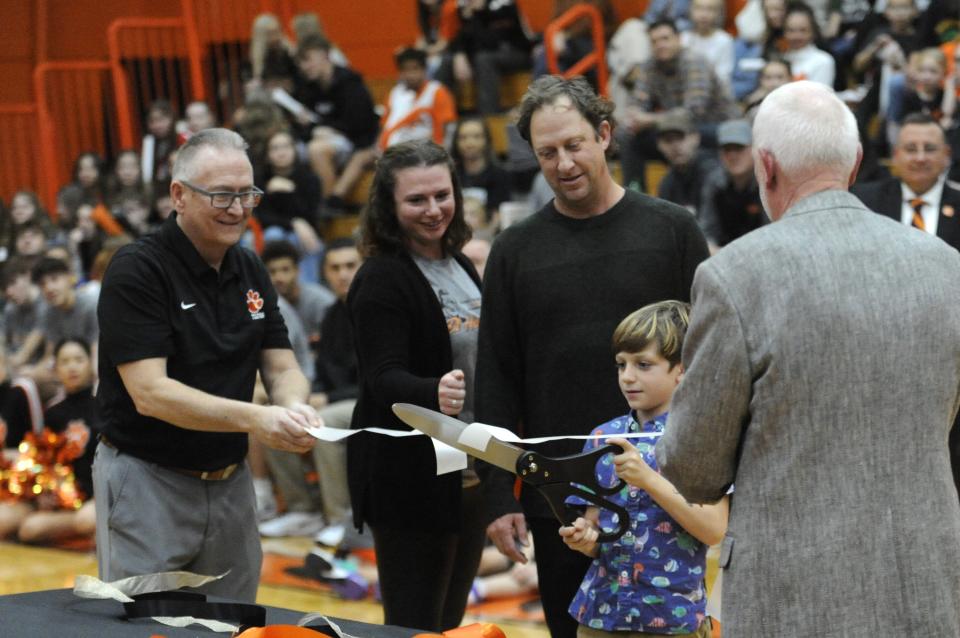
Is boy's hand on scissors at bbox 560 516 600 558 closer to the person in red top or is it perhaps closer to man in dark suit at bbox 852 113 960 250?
man in dark suit at bbox 852 113 960 250

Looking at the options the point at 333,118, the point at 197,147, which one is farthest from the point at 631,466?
the point at 333,118

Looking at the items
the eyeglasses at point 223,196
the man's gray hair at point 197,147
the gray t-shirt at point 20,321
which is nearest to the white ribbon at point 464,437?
the eyeglasses at point 223,196

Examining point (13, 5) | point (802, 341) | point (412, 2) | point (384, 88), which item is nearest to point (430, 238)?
point (802, 341)

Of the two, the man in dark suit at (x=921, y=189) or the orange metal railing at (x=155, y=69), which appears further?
the orange metal railing at (x=155, y=69)

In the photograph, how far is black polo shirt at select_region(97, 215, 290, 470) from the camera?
3518 millimetres

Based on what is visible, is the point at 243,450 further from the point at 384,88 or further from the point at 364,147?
the point at 384,88

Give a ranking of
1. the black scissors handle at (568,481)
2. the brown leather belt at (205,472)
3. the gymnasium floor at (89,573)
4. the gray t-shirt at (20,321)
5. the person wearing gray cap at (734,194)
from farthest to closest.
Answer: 1. the gray t-shirt at (20,321)
2. the person wearing gray cap at (734,194)
3. the gymnasium floor at (89,573)
4. the brown leather belt at (205,472)
5. the black scissors handle at (568,481)

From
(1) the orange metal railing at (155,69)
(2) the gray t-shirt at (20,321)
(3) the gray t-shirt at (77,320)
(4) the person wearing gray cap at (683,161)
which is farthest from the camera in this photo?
(1) the orange metal railing at (155,69)

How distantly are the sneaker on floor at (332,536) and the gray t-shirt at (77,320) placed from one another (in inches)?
100

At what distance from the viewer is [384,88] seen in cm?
1285

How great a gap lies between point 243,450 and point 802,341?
6.21ft

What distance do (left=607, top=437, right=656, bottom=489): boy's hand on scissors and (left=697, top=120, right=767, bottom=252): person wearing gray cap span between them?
4640 millimetres

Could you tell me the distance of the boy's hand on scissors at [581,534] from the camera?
3.05 metres

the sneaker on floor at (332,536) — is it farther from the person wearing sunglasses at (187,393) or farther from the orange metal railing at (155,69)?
the orange metal railing at (155,69)
